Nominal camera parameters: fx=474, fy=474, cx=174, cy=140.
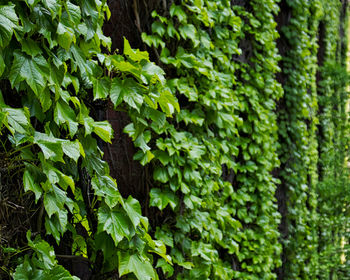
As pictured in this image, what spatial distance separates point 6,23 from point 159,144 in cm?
127

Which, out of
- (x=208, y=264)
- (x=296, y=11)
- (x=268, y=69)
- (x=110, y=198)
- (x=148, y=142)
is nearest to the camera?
(x=110, y=198)

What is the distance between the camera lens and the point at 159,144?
2.59 meters

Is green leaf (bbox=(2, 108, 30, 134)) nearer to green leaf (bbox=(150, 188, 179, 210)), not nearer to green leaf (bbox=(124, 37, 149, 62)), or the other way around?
green leaf (bbox=(124, 37, 149, 62))

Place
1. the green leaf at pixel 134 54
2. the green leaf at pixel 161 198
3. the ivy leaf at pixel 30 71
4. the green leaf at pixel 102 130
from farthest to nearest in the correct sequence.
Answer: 1. the green leaf at pixel 161 198
2. the green leaf at pixel 134 54
3. the green leaf at pixel 102 130
4. the ivy leaf at pixel 30 71

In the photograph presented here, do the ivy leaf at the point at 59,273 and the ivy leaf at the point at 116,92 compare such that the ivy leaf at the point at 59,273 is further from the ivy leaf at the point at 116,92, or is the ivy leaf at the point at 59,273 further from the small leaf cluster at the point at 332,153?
the small leaf cluster at the point at 332,153

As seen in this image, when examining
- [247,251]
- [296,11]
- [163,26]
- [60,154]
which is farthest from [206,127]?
[296,11]

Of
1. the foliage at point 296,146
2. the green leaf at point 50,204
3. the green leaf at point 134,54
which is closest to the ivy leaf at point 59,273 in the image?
the green leaf at point 50,204

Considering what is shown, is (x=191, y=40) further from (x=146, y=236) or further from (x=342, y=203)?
(x=342, y=203)

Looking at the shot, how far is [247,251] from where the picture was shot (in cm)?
354

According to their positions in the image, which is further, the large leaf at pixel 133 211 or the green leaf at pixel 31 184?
the large leaf at pixel 133 211

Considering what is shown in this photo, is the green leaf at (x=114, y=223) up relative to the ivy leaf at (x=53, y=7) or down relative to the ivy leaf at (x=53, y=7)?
down

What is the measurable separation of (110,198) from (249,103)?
2051 mm

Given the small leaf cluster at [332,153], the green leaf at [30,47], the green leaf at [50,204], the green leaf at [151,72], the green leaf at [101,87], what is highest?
the green leaf at [30,47]

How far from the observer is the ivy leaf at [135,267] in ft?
6.19
